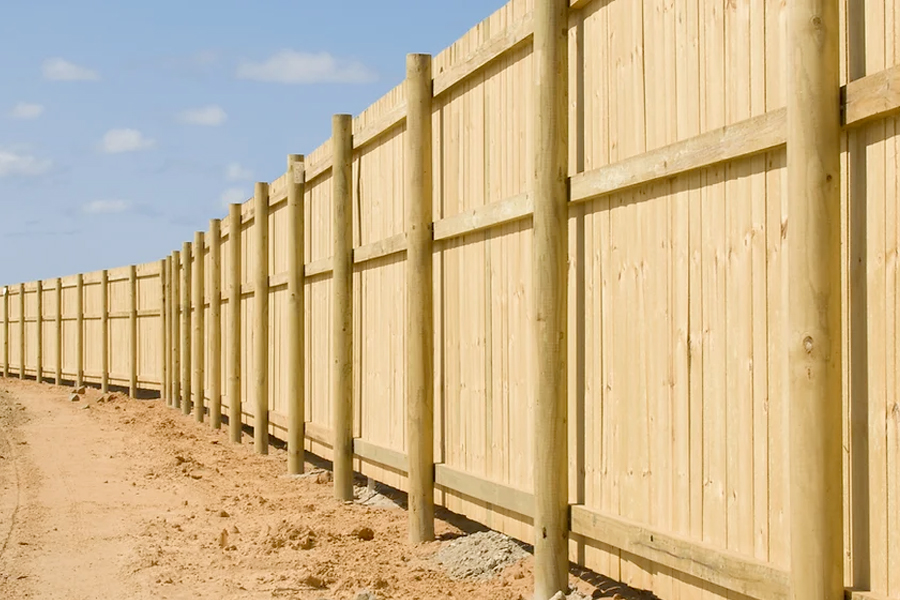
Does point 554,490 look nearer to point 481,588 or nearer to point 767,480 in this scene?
point 481,588

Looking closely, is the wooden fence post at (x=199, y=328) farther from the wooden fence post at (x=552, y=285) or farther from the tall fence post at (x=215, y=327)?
the wooden fence post at (x=552, y=285)

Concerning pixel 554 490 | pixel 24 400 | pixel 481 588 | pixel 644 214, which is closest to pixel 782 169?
pixel 644 214

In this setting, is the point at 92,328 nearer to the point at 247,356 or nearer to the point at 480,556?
the point at 247,356

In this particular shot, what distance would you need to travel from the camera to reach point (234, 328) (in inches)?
543

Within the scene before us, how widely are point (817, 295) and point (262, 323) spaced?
9.35 m

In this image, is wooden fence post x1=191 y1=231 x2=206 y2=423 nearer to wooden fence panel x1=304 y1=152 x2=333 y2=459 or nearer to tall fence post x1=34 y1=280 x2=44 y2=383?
wooden fence panel x1=304 y1=152 x2=333 y2=459

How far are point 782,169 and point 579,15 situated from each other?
1762mm

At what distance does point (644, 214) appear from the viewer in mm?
4742

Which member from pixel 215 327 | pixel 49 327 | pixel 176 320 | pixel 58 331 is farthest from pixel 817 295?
pixel 49 327

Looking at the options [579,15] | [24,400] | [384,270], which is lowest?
[24,400]

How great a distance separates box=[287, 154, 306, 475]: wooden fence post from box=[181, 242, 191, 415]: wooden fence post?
7169 mm

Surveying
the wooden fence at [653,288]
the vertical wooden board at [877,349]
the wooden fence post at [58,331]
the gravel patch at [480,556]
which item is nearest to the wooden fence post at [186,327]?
the wooden fence post at [58,331]

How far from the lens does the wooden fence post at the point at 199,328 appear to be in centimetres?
1641

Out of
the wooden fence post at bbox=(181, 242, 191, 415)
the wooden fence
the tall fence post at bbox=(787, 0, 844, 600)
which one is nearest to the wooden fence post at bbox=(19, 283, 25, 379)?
the wooden fence post at bbox=(181, 242, 191, 415)
